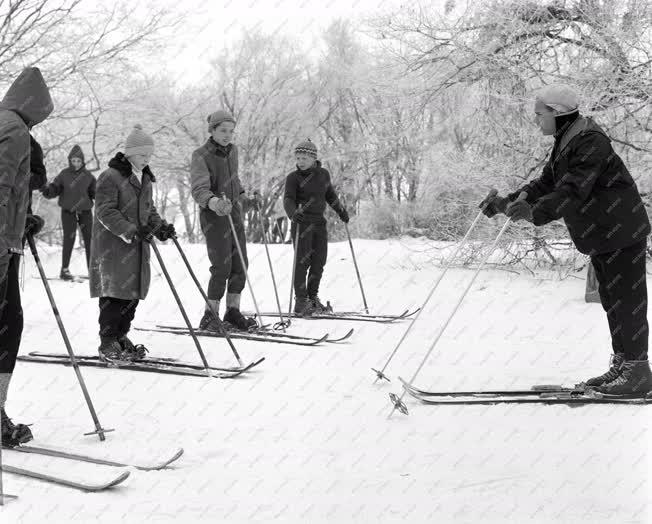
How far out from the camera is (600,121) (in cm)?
751

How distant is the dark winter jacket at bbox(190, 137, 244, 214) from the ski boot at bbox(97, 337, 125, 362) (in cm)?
141

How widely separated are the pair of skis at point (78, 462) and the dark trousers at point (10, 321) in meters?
0.38

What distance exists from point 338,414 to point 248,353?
160 cm

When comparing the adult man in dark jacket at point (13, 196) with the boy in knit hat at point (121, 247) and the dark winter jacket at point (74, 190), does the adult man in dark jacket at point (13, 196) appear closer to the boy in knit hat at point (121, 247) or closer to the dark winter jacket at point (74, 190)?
the boy in knit hat at point (121, 247)

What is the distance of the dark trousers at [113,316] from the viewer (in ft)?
15.8

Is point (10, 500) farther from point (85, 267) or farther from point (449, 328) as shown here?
point (85, 267)

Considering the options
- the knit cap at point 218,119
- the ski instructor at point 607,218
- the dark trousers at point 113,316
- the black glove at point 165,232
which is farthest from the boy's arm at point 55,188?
the ski instructor at point 607,218

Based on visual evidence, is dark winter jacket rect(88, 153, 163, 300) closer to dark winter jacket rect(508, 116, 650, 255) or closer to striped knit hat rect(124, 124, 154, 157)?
striped knit hat rect(124, 124, 154, 157)

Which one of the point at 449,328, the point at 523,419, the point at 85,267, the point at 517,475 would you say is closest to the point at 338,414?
the point at 523,419

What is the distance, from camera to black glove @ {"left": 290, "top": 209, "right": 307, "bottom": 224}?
24.0 ft

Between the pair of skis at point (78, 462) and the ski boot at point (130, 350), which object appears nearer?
the pair of skis at point (78, 462)

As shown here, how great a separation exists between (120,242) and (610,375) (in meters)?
3.12

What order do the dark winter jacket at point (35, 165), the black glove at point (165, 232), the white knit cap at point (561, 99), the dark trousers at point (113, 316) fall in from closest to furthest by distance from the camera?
1. the dark winter jacket at point (35, 165)
2. the white knit cap at point (561, 99)
3. the black glove at point (165, 232)
4. the dark trousers at point (113, 316)

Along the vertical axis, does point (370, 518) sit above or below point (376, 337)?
above
